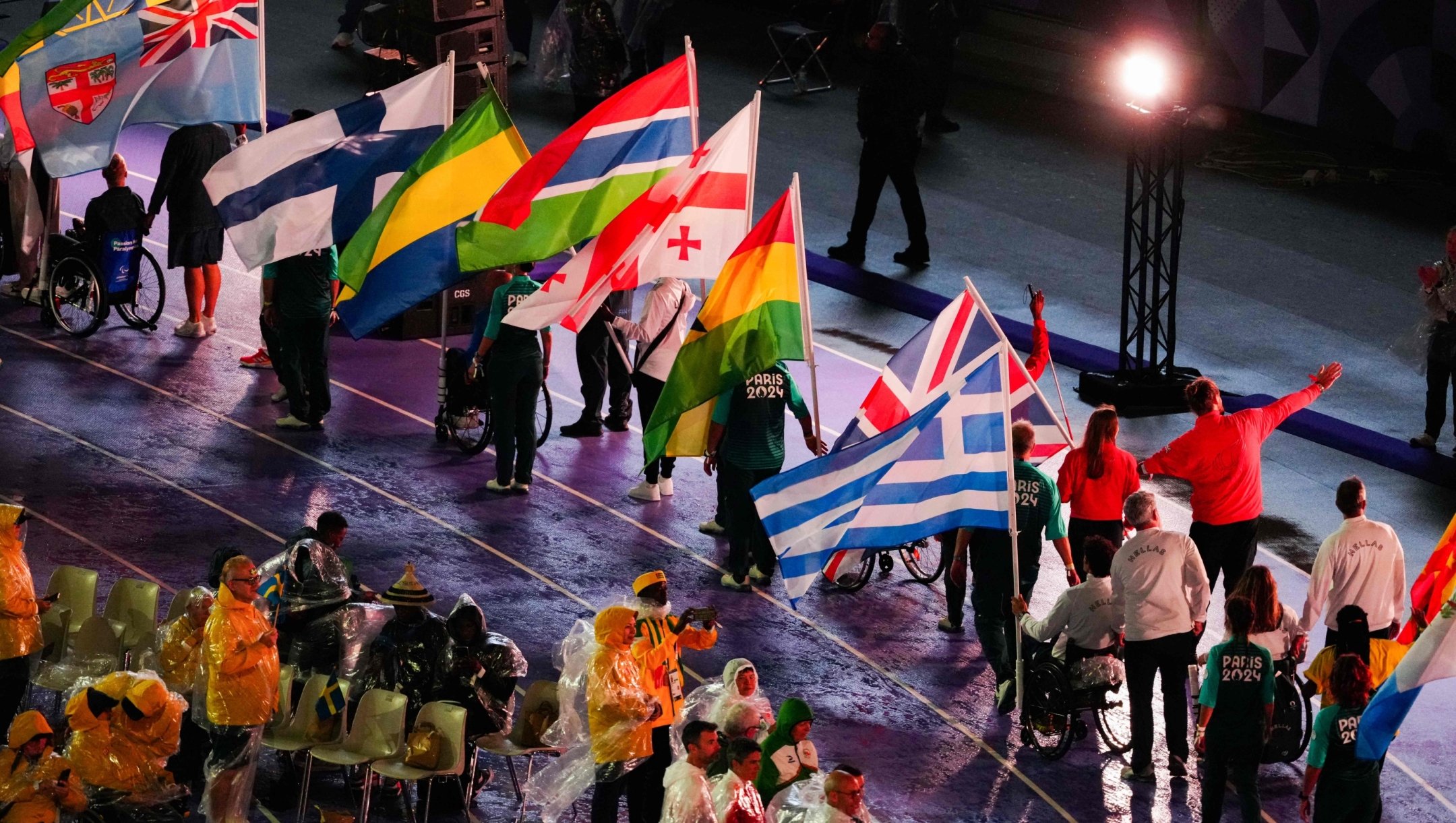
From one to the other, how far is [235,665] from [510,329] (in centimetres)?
556

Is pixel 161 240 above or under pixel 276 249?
under

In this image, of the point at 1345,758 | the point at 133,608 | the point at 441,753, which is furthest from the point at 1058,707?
the point at 133,608

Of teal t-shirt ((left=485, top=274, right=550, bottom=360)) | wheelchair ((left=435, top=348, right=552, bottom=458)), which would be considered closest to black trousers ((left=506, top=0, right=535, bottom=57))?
wheelchair ((left=435, top=348, right=552, bottom=458))

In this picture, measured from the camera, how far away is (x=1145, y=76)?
17969 mm

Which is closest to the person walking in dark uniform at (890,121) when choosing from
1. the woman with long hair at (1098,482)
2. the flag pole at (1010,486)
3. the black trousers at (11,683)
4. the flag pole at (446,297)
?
the flag pole at (446,297)

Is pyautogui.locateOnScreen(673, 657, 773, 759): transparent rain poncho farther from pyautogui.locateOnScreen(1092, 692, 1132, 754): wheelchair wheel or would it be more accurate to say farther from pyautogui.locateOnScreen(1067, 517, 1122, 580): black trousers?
pyautogui.locateOnScreen(1067, 517, 1122, 580): black trousers

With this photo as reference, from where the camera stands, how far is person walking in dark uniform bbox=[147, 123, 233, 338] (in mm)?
19000

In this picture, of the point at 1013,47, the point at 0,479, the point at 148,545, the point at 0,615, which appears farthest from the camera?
the point at 1013,47

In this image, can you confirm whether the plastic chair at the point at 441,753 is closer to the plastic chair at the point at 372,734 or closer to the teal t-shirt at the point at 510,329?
the plastic chair at the point at 372,734

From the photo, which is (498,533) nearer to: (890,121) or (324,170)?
(324,170)

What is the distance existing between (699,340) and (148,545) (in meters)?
4.67

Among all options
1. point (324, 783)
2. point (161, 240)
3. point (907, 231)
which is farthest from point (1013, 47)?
point (324, 783)

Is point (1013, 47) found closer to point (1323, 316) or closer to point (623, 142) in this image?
point (1323, 316)

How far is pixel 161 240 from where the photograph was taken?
2303 cm
